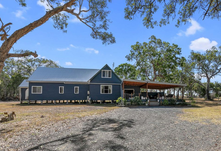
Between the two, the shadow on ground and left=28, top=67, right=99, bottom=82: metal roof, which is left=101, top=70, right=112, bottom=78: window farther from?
the shadow on ground

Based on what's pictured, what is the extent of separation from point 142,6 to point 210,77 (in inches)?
1155

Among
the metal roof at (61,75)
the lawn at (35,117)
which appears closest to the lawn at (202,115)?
the lawn at (35,117)

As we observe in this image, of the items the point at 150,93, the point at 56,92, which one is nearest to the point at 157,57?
the point at 150,93

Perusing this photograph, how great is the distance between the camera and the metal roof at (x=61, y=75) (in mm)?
20328

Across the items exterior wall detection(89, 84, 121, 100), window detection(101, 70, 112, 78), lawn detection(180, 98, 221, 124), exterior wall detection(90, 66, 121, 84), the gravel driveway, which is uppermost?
window detection(101, 70, 112, 78)

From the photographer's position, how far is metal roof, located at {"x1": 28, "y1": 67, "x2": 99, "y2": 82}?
20328mm

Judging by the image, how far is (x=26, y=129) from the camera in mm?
6434

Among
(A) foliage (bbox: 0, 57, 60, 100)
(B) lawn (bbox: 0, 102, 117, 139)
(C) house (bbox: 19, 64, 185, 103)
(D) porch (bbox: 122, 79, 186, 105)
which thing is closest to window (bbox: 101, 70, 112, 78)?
(C) house (bbox: 19, 64, 185, 103)

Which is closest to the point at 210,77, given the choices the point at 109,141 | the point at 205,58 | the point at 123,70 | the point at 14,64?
the point at 205,58

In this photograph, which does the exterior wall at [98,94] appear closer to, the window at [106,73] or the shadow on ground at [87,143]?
the window at [106,73]

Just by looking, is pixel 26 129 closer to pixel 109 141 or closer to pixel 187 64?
pixel 109 141

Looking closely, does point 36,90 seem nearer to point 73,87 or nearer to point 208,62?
point 73,87

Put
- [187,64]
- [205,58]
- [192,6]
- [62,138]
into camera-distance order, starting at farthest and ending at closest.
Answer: [187,64] < [205,58] < [192,6] < [62,138]

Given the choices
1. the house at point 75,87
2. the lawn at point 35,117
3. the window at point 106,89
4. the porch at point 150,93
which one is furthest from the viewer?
the window at point 106,89
